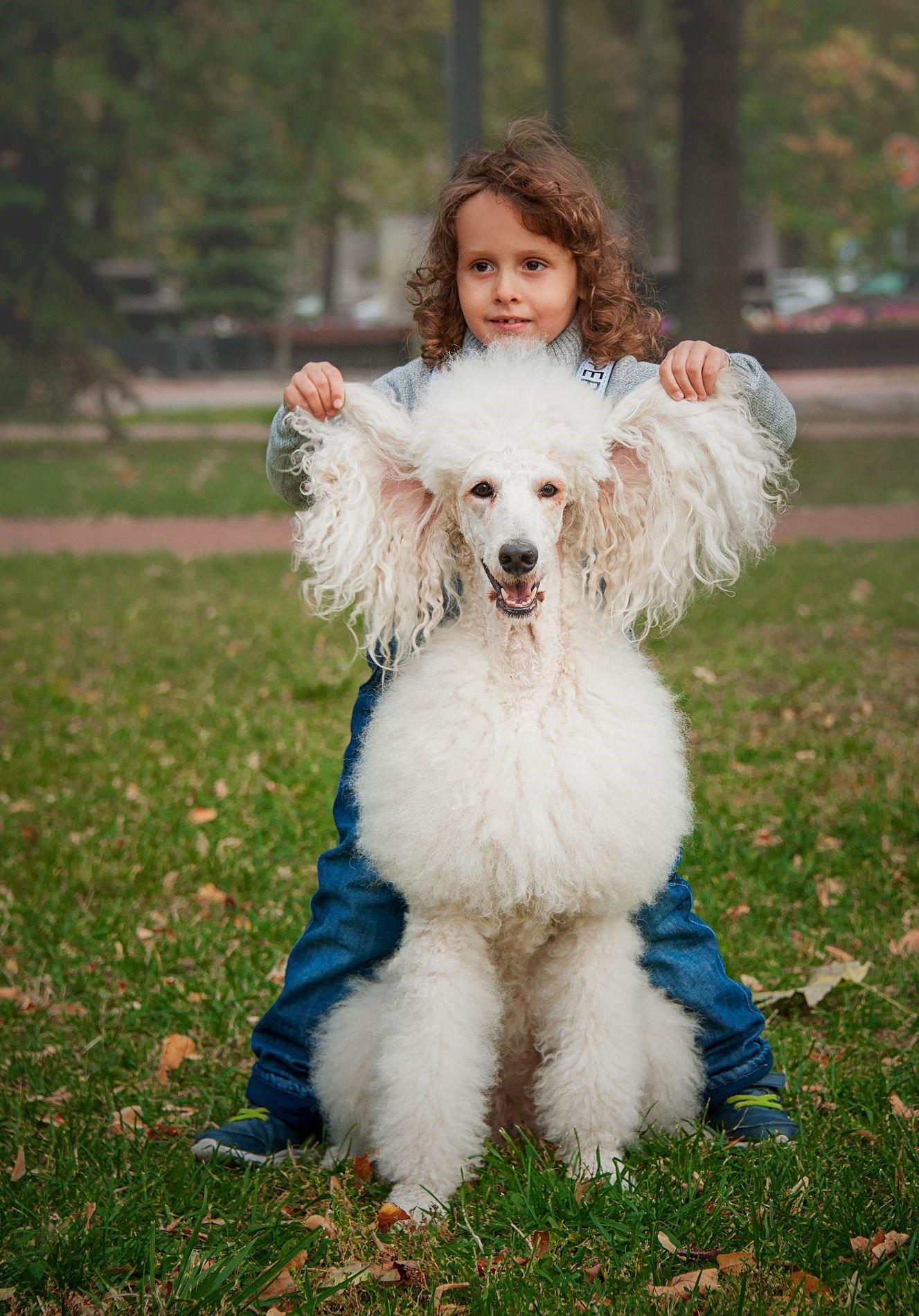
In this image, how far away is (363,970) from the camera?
3.18 m

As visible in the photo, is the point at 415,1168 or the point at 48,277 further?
the point at 48,277

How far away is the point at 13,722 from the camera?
6641 millimetres

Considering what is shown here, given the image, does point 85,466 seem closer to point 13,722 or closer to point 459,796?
point 13,722

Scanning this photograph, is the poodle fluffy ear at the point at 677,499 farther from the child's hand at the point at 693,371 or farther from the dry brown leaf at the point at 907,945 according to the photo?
the dry brown leaf at the point at 907,945

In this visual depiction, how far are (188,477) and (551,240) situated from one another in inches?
484

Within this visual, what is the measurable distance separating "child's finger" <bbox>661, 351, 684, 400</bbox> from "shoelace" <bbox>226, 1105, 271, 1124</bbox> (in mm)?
1822

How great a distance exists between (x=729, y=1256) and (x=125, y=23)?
61.5ft

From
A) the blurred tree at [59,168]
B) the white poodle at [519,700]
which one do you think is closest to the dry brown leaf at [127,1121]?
the white poodle at [519,700]

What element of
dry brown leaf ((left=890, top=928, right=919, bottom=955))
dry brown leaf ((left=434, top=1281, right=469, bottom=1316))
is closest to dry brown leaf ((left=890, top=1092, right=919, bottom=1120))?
dry brown leaf ((left=890, top=928, right=919, bottom=955))

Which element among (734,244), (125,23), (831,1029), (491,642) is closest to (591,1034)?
(491,642)

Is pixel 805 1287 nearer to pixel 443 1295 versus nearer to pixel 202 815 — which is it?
pixel 443 1295

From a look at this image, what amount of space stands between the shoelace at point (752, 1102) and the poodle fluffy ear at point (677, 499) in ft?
3.64

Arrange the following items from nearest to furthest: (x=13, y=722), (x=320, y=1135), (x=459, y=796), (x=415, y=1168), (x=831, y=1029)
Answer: (x=459, y=796)
(x=415, y=1168)
(x=320, y=1135)
(x=831, y=1029)
(x=13, y=722)

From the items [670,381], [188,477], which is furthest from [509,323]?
[188,477]
